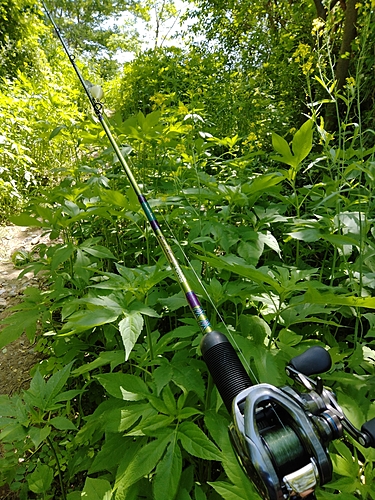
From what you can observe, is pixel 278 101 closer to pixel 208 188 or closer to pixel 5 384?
pixel 208 188

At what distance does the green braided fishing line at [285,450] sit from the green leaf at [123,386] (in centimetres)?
50

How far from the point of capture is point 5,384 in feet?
6.29

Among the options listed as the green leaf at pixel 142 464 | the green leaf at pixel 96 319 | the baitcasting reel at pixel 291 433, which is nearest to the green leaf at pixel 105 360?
the green leaf at pixel 96 319

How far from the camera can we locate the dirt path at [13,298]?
1950 millimetres

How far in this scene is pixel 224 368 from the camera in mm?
689

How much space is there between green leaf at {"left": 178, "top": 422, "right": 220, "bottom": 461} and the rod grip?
0.24m

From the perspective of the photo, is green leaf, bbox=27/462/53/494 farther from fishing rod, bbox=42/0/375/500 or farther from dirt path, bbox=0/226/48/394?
fishing rod, bbox=42/0/375/500

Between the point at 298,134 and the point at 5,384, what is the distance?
198cm

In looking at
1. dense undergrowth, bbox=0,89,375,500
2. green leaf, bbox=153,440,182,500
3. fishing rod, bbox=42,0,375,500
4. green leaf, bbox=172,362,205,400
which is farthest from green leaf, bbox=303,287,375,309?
green leaf, bbox=153,440,182,500

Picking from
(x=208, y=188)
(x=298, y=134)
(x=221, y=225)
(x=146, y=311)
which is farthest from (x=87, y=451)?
(x=298, y=134)

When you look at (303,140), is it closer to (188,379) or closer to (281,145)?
(281,145)

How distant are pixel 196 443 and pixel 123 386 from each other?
10.0 inches

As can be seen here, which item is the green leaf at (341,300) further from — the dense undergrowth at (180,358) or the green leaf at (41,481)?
the green leaf at (41,481)

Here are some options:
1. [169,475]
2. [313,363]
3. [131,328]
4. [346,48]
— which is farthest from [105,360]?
[346,48]
